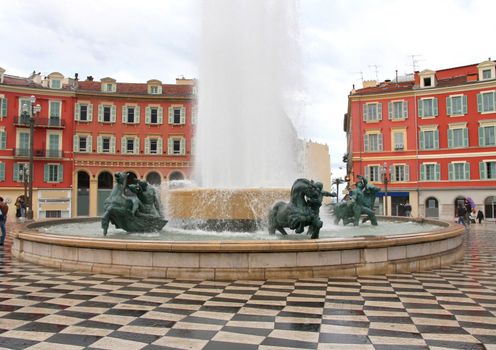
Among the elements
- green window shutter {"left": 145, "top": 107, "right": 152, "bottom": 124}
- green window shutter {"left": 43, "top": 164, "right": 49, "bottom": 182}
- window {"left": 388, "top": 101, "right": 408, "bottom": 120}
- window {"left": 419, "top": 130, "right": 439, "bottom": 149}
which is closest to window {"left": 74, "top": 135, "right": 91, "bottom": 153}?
green window shutter {"left": 43, "top": 164, "right": 49, "bottom": 182}

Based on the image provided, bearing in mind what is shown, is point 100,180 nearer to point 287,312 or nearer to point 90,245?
point 90,245

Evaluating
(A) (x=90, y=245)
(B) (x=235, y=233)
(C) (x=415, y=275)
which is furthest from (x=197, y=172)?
(C) (x=415, y=275)

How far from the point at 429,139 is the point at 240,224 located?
38318 millimetres

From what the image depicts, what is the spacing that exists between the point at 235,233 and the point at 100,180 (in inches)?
1590

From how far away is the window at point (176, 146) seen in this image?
51.0 metres

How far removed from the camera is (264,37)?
16.3 meters

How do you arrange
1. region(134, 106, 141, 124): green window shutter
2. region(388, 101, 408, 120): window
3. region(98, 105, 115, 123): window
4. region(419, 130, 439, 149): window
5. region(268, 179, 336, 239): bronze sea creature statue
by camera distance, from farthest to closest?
region(134, 106, 141, 124): green window shutter
region(98, 105, 115, 123): window
region(388, 101, 408, 120): window
region(419, 130, 439, 149): window
region(268, 179, 336, 239): bronze sea creature statue

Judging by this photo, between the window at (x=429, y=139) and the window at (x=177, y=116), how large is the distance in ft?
86.6

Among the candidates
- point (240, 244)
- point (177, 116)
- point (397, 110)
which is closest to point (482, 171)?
point (397, 110)

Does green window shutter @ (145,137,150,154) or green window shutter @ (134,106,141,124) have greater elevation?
green window shutter @ (134,106,141,124)

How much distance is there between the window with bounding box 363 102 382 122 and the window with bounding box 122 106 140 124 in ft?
84.1

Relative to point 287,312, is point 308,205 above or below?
above

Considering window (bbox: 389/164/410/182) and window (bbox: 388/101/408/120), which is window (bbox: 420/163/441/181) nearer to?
window (bbox: 389/164/410/182)

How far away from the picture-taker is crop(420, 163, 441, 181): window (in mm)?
44031
